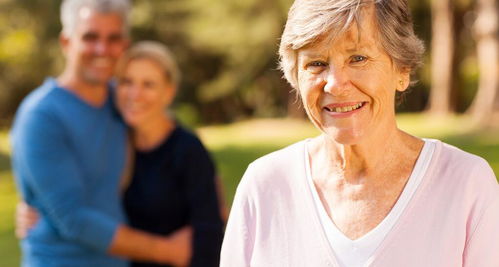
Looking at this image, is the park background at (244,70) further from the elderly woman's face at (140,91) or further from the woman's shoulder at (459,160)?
the woman's shoulder at (459,160)

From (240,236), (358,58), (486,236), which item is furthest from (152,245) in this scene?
(486,236)

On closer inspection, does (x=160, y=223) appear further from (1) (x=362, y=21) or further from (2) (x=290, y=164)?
(1) (x=362, y=21)

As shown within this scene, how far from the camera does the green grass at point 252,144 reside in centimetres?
1166

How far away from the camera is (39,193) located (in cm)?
371

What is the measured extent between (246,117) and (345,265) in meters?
28.7

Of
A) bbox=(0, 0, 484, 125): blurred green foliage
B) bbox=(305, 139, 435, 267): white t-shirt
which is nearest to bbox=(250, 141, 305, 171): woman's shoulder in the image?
bbox=(305, 139, 435, 267): white t-shirt

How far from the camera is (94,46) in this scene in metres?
3.94

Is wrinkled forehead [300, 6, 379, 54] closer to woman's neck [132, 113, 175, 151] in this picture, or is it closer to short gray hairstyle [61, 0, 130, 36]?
woman's neck [132, 113, 175, 151]

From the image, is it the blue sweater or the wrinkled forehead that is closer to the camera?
the wrinkled forehead

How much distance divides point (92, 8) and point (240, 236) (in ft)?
6.35

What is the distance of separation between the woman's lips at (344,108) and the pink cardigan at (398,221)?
25cm

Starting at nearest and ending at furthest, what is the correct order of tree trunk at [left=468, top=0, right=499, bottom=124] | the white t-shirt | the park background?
the white t-shirt < tree trunk at [left=468, top=0, right=499, bottom=124] < the park background

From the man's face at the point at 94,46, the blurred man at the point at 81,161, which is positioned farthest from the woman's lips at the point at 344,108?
the man's face at the point at 94,46

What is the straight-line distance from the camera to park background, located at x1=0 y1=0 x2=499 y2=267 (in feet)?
54.6
